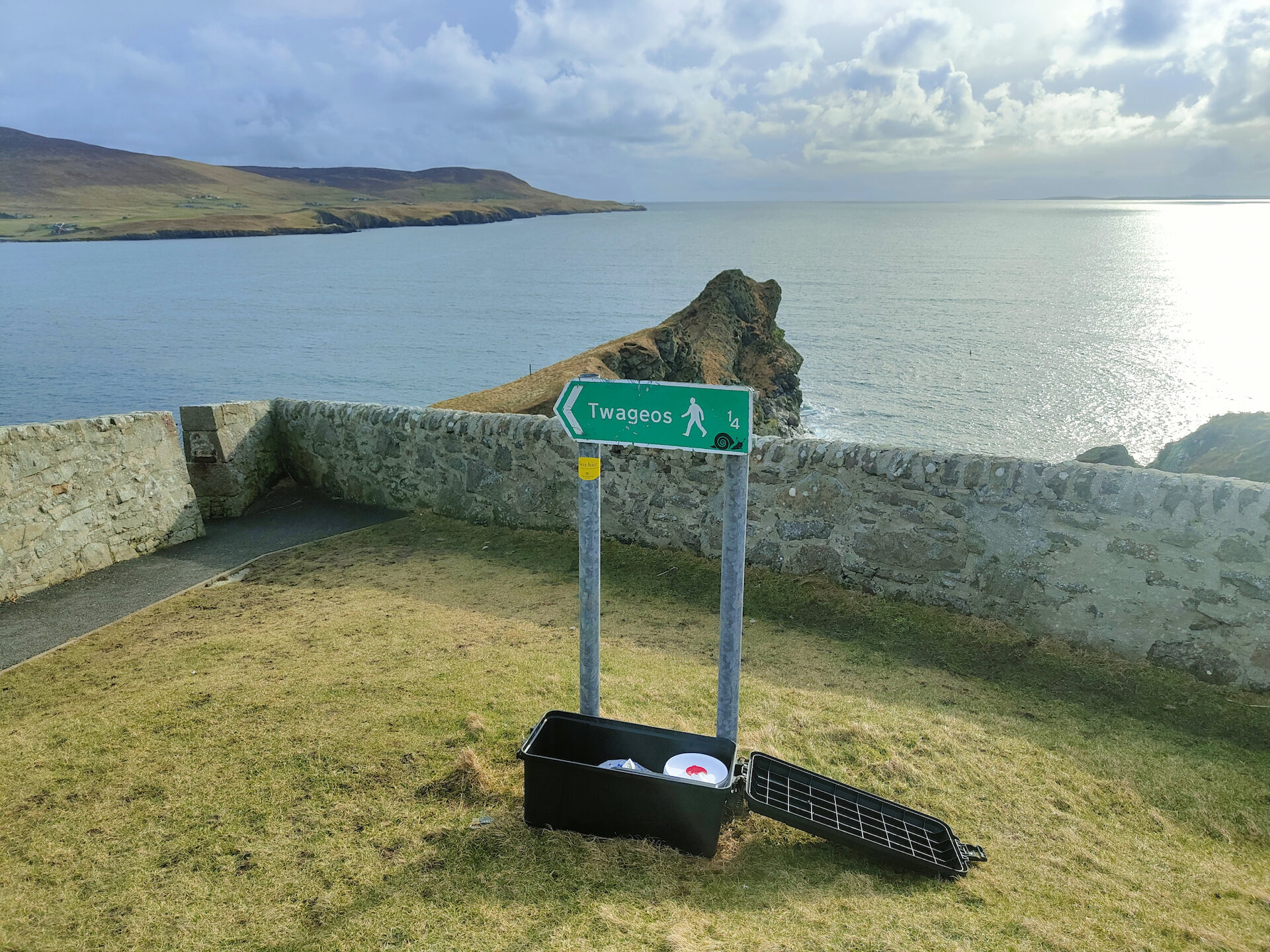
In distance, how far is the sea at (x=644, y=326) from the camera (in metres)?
38.8

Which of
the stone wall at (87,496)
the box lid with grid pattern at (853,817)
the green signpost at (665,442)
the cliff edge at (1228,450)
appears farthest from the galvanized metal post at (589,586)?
the cliff edge at (1228,450)

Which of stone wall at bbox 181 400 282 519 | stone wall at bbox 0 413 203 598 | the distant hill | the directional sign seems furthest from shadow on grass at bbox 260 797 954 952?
the distant hill

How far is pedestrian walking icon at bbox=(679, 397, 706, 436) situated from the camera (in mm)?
4184

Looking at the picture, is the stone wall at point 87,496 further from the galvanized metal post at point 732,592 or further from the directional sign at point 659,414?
the galvanized metal post at point 732,592

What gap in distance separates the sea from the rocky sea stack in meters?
4.86

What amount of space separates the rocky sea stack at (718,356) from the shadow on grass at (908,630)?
21.9 ft

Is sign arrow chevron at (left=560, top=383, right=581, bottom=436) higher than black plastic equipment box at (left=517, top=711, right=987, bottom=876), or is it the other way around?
sign arrow chevron at (left=560, top=383, right=581, bottom=436)

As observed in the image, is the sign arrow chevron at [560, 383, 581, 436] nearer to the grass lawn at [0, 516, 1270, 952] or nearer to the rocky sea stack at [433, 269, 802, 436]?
the grass lawn at [0, 516, 1270, 952]

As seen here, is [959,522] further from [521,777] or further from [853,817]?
[521,777]

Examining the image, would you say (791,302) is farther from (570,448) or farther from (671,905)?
Result: (671,905)

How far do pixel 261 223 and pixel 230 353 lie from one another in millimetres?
124174

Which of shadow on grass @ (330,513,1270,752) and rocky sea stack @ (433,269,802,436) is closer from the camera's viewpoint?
shadow on grass @ (330,513,1270,752)

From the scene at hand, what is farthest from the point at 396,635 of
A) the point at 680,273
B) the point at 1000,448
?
the point at 680,273

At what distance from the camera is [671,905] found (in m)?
3.70
